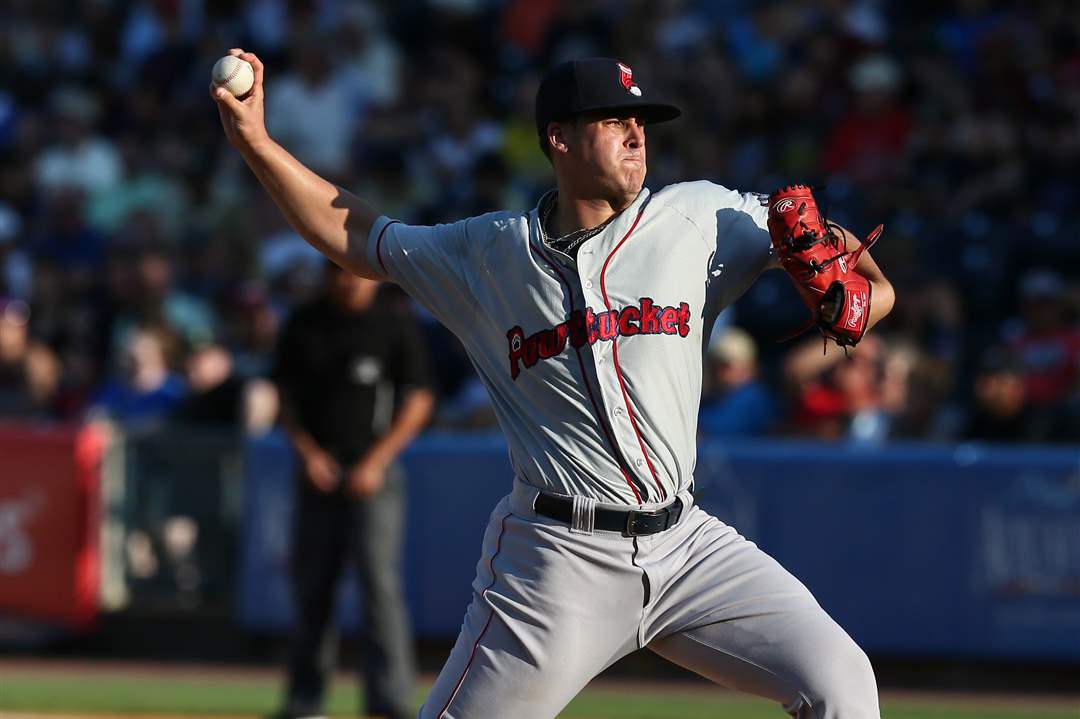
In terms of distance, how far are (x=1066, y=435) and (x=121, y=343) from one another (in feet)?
20.6

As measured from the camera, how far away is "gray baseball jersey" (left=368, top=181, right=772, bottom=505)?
11.9 feet

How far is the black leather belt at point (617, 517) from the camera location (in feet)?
11.8

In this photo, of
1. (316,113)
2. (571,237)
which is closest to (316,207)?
(571,237)

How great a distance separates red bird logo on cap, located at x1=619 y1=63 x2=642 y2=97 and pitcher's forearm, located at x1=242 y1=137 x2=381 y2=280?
705 mm

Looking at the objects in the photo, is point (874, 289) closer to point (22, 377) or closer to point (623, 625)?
point (623, 625)

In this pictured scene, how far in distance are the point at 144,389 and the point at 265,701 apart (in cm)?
287

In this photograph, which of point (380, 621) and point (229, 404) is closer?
point (380, 621)

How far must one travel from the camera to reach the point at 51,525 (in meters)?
8.87

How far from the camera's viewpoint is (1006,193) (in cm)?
985

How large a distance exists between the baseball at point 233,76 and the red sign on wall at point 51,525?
5525mm

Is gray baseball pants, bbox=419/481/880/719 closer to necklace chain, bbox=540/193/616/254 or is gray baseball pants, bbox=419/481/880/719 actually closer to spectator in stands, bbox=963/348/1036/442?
necklace chain, bbox=540/193/616/254

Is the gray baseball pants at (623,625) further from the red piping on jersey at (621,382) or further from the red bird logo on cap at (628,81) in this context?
the red bird logo on cap at (628,81)

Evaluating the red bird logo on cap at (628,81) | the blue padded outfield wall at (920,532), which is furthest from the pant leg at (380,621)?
the red bird logo on cap at (628,81)

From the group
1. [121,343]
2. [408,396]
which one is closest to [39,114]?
[121,343]
